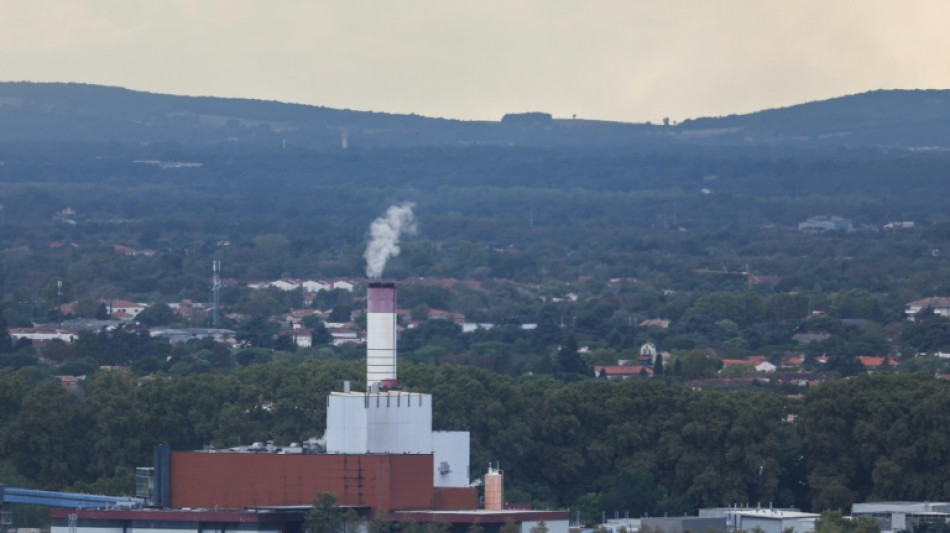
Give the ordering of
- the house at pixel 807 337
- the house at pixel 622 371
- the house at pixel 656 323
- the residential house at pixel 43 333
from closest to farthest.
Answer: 1. the house at pixel 622 371
2. the residential house at pixel 43 333
3. the house at pixel 807 337
4. the house at pixel 656 323

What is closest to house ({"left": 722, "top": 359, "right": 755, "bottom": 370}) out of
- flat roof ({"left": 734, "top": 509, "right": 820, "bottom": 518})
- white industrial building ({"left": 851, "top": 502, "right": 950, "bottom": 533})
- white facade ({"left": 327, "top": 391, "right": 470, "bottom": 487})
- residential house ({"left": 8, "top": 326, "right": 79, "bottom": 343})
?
residential house ({"left": 8, "top": 326, "right": 79, "bottom": 343})

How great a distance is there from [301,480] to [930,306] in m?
114

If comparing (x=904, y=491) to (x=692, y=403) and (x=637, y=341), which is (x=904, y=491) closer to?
(x=692, y=403)

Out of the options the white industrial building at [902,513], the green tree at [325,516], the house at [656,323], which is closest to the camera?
the green tree at [325,516]

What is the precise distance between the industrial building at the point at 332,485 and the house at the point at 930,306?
106 metres

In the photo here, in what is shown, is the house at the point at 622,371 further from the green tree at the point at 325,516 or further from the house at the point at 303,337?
the green tree at the point at 325,516

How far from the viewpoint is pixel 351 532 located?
61125 millimetres

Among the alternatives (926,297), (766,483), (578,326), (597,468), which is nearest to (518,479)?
(597,468)

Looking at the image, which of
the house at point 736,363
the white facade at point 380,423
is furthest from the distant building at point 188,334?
the white facade at point 380,423

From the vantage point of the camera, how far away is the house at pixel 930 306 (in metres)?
171

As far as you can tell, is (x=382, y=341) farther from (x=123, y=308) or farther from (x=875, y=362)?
(x=123, y=308)

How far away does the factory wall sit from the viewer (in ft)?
205

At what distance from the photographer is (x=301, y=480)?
207 ft

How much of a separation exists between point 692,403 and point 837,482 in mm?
6106
